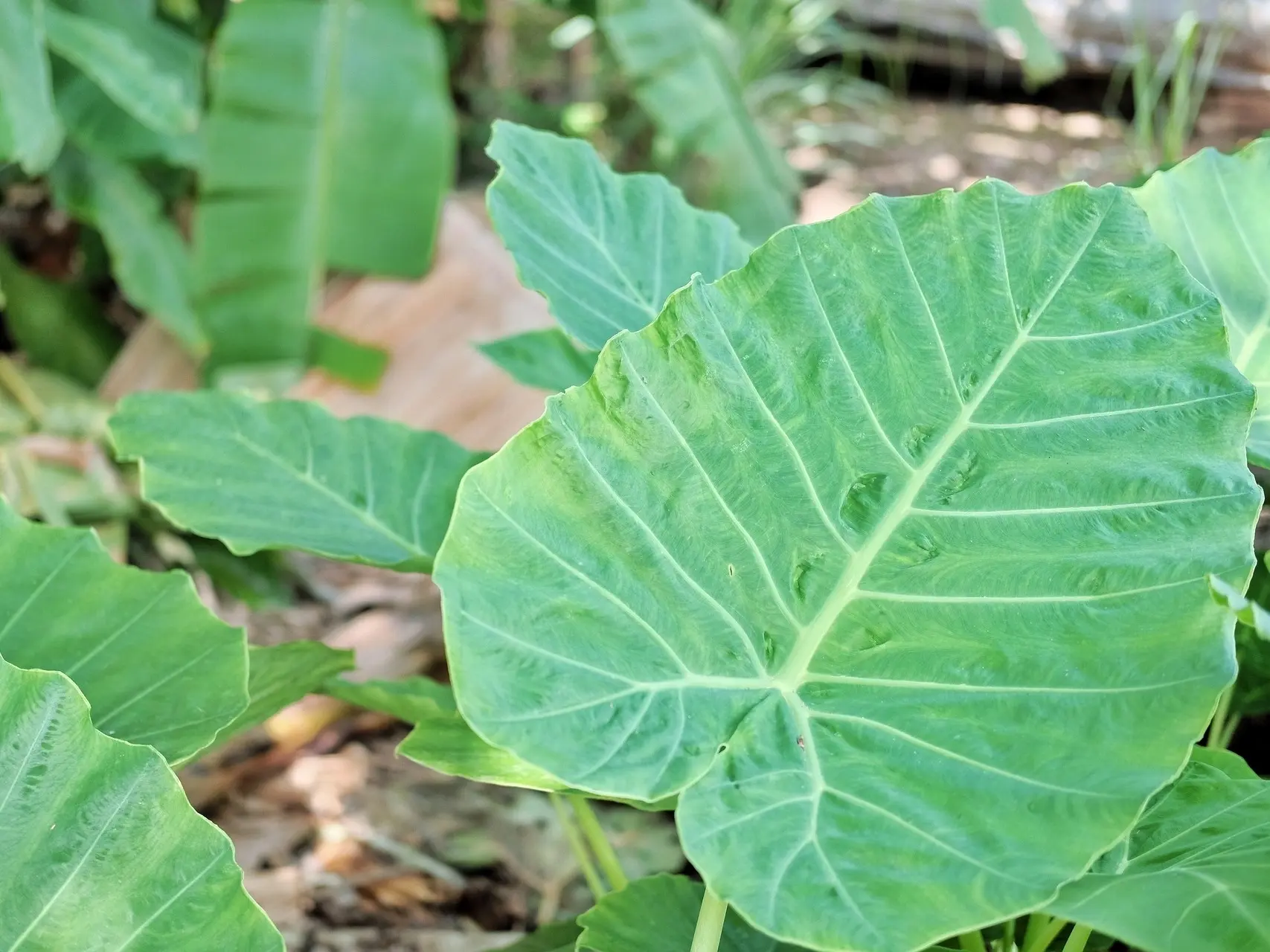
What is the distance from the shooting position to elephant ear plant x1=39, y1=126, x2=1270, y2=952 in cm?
48

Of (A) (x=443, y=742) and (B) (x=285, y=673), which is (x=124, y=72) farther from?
(A) (x=443, y=742)

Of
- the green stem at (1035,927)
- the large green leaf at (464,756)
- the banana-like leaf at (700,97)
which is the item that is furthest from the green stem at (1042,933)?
the banana-like leaf at (700,97)

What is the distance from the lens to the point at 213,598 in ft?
6.28

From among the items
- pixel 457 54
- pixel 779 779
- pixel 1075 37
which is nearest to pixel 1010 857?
pixel 779 779

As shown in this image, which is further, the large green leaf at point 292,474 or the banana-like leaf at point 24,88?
the banana-like leaf at point 24,88

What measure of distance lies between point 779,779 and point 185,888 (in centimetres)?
29

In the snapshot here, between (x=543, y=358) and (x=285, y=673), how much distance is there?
364 mm

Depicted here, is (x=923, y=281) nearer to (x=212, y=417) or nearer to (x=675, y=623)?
(x=675, y=623)

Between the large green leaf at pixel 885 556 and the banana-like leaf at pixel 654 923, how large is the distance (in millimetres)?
192

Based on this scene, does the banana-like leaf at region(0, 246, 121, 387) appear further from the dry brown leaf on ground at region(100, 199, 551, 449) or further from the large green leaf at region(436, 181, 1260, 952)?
the large green leaf at region(436, 181, 1260, 952)

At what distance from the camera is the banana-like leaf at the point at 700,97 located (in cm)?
205

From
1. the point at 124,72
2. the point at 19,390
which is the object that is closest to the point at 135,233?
the point at 19,390

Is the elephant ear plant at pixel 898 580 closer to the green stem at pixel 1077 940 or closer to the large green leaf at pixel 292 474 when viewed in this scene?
the green stem at pixel 1077 940

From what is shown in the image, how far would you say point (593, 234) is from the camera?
85 centimetres
